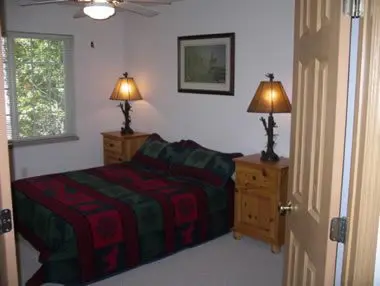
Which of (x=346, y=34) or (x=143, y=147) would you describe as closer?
(x=346, y=34)

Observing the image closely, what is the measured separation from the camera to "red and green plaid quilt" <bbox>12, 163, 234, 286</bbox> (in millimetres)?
2945

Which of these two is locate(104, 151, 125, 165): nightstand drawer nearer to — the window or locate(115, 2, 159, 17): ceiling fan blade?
the window

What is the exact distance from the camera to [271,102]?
3539 millimetres

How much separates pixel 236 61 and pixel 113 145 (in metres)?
1.82

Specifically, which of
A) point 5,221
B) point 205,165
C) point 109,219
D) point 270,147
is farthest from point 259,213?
point 5,221

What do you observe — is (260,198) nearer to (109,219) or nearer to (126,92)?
(109,219)

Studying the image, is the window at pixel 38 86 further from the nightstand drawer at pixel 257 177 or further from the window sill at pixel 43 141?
the nightstand drawer at pixel 257 177

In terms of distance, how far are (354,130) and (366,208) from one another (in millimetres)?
236

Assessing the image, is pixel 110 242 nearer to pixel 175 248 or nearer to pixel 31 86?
pixel 175 248

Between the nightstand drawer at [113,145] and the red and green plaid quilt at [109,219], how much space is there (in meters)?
0.81

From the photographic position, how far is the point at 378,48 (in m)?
1.17

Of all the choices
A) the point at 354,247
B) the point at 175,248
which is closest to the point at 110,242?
the point at 175,248

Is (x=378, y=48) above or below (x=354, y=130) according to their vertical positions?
above

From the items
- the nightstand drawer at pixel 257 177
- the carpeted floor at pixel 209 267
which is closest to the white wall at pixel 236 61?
the nightstand drawer at pixel 257 177
